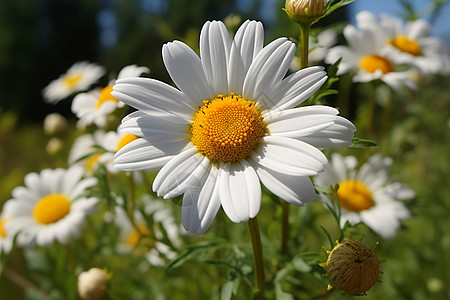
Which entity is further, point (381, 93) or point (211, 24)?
point (381, 93)

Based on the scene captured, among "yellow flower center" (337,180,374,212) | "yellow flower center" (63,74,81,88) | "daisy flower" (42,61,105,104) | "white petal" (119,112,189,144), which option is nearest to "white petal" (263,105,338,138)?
"white petal" (119,112,189,144)

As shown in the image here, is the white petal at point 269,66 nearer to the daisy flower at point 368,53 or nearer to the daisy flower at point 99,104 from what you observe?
the daisy flower at point 99,104

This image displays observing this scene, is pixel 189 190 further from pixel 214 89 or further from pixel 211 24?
pixel 211 24

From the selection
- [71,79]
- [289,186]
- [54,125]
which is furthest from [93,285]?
[71,79]

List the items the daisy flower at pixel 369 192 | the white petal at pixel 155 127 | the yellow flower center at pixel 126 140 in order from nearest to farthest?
the white petal at pixel 155 127 < the yellow flower center at pixel 126 140 < the daisy flower at pixel 369 192

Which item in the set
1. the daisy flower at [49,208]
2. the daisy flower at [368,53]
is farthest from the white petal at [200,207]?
the daisy flower at [368,53]

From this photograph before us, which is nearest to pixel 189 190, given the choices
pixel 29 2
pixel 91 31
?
pixel 29 2
